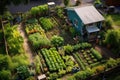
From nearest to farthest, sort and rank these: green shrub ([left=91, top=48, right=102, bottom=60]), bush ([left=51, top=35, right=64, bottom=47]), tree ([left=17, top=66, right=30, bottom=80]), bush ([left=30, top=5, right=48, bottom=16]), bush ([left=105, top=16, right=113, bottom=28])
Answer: tree ([left=17, top=66, right=30, bottom=80]) → green shrub ([left=91, top=48, right=102, bottom=60]) → bush ([left=51, top=35, right=64, bottom=47]) → bush ([left=105, top=16, right=113, bottom=28]) → bush ([left=30, top=5, right=48, bottom=16])

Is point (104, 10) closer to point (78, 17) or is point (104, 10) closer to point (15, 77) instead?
point (78, 17)

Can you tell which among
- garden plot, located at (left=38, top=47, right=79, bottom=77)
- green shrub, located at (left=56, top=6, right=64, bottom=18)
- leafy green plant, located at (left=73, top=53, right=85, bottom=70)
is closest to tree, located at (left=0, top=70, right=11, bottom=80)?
garden plot, located at (left=38, top=47, right=79, bottom=77)

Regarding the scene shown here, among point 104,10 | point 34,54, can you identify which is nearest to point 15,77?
point 34,54

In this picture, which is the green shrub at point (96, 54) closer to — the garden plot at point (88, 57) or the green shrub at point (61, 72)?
the garden plot at point (88, 57)

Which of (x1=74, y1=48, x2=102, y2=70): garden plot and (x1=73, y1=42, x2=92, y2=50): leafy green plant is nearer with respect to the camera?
(x1=74, y1=48, x2=102, y2=70): garden plot

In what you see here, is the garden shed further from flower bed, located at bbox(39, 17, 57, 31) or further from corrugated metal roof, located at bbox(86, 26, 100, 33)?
flower bed, located at bbox(39, 17, 57, 31)

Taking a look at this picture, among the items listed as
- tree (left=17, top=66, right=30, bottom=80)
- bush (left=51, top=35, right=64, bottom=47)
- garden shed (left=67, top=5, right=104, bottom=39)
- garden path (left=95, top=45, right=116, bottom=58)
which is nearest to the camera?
tree (left=17, top=66, right=30, bottom=80)

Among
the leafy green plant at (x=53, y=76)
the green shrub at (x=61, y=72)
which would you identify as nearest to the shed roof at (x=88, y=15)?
the green shrub at (x=61, y=72)

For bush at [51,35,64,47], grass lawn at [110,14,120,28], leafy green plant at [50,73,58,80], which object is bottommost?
leafy green plant at [50,73,58,80]

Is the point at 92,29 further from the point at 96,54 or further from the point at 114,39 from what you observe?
the point at 96,54
